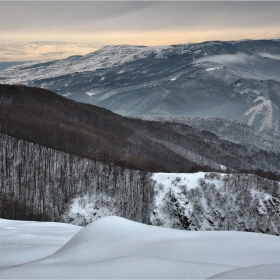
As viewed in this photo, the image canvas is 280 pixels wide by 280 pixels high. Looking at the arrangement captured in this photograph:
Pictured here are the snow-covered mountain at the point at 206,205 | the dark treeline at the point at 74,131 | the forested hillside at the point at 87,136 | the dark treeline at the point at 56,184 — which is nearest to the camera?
the snow-covered mountain at the point at 206,205

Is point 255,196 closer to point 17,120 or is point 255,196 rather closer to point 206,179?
point 206,179

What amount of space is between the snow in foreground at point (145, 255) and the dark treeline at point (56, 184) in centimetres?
5611

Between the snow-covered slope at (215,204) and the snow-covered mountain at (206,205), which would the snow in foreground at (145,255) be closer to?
the snow-covered mountain at (206,205)

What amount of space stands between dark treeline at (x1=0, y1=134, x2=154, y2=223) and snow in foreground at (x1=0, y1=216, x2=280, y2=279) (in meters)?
56.1

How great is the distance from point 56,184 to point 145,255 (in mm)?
69587

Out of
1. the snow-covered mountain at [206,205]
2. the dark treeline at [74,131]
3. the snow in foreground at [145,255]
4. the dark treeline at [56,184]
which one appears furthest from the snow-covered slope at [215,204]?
the snow in foreground at [145,255]

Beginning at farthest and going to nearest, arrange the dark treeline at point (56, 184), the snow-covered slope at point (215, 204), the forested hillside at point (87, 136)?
the forested hillside at point (87, 136) → the dark treeline at point (56, 184) → the snow-covered slope at point (215, 204)

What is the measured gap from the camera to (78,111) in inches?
6752

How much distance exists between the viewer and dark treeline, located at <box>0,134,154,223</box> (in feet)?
222

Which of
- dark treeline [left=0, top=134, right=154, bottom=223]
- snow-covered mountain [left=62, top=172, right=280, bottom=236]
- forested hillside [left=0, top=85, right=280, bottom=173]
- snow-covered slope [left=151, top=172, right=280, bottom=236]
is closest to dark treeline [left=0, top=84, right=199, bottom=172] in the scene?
forested hillside [left=0, top=85, right=280, bottom=173]

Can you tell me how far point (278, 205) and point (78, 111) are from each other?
12492cm

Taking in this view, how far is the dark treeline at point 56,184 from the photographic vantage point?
222ft

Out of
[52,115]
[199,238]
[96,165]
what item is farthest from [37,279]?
[52,115]

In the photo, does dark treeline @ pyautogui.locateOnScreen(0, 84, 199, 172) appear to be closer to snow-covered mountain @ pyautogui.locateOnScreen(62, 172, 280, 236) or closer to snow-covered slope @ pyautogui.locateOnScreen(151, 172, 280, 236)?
snow-covered mountain @ pyautogui.locateOnScreen(62, 172, 280, 236)
